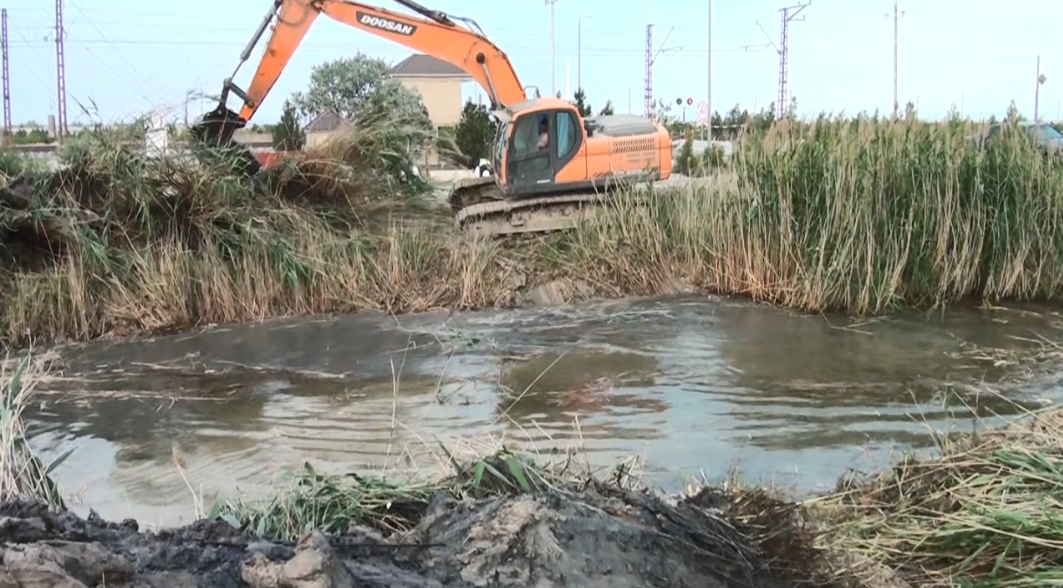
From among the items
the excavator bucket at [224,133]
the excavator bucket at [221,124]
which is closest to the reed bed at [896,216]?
the excavator bucket at [224,133]

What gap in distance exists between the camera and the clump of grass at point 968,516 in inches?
119

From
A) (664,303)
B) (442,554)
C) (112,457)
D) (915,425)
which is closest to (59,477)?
(112,457)

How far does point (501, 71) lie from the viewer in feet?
41.0

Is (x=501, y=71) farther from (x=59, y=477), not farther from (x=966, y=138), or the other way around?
(x=59, y=477)

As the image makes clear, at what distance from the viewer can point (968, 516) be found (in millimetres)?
3217

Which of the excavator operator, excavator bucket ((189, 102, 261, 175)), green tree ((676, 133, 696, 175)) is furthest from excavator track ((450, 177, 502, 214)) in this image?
excavator bucket ((189, 102, 261, 175))

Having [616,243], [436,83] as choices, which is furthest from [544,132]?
[436,83]

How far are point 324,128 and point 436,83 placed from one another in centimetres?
3169

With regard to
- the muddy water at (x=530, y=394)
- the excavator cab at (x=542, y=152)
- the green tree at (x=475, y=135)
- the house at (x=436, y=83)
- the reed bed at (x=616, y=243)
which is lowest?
the muddy water at (x=530, y=394)

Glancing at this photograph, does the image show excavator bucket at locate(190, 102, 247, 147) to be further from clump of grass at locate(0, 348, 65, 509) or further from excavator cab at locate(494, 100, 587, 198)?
clump of grass at locate(0, 348, 65, 509)

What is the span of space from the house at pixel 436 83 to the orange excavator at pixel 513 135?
29.5m

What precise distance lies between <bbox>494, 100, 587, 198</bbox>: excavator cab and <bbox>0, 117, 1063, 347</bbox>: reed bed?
116cm

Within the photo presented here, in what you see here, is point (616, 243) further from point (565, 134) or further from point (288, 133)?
point (288, 133)

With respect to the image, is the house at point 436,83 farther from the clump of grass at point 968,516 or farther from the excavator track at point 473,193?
the clump of grass at point 968,516
